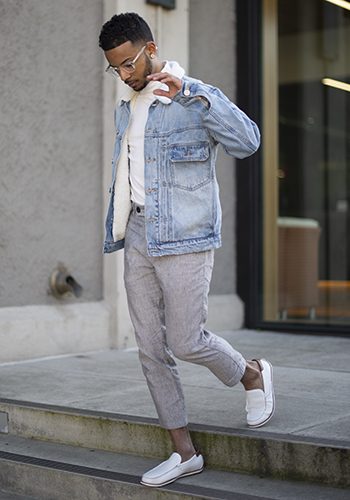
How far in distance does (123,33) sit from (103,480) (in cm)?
189

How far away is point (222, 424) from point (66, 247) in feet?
8.72

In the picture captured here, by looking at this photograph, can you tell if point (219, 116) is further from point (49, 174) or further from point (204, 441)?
point (49, 174)

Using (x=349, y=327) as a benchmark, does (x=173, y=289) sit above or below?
above

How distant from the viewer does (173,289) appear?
279cm

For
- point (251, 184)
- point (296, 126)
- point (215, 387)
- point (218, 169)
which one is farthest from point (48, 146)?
point (296, 126)

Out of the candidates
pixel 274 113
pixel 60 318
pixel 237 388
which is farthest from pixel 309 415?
pixel 274 113

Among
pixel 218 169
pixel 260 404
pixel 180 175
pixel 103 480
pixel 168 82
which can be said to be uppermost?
pixel 218 169

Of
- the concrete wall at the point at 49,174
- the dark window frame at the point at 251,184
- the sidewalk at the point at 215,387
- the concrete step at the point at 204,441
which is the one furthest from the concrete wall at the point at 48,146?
the dark window frame at the point at 251,184

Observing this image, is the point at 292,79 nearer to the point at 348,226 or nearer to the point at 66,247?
the point at 348,226

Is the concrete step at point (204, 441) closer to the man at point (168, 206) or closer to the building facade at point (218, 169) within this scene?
the man at point (168, 206)

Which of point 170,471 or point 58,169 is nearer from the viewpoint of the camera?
point 170,471

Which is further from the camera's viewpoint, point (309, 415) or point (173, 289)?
point (309, 415)

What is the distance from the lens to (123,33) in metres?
2.70

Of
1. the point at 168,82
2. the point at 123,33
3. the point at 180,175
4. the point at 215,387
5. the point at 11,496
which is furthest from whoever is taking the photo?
the point at 215,387
